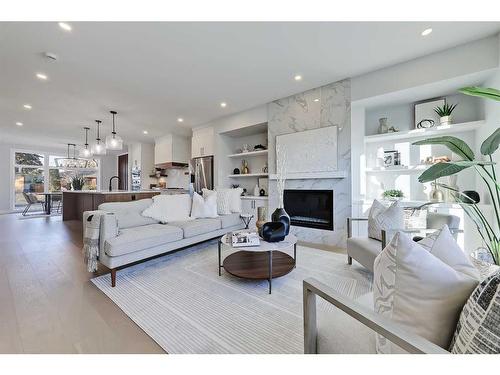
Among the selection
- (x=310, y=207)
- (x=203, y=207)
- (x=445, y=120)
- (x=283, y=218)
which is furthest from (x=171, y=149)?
(x=445, y=120)

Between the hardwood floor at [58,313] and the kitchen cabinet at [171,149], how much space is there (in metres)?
4.03

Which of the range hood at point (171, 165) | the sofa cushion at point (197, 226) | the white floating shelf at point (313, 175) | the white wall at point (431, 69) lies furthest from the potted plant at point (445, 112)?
the range hood at point (171, 165)

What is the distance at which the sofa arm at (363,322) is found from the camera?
577 mm

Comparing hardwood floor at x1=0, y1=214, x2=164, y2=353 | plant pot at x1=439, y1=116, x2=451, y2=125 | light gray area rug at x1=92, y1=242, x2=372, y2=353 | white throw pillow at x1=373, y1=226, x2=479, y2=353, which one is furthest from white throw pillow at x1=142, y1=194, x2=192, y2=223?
plant pot at x1=439, y1=116, x2=451, y2=125

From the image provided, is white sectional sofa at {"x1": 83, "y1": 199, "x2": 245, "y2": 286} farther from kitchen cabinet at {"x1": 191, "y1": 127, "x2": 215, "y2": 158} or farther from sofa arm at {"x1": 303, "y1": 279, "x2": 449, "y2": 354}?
kitchen cabinet at {"x1": 191, "y1": 127, "x2": 215, "y2": 158}

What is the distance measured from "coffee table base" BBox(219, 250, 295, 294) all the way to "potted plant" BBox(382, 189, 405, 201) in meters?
2.05

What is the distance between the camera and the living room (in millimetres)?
877

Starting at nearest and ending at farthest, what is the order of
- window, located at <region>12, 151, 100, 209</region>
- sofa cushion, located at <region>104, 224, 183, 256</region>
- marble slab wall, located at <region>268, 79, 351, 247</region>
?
sofa cushion, located at <region>104, 224, 183, 256</region> → marble slab wall, located at <region>268, 79, 351, 247</region> → window, located at <region>12, 151, 100, 209</region>

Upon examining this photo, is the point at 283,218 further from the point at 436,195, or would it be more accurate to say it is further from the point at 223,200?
the point at 436,195

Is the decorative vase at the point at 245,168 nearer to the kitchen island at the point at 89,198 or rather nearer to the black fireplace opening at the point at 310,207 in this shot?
the black fireplace opening at the point at 310,207

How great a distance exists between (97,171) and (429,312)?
11.9 m

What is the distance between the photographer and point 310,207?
3955 mm

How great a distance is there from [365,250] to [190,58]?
313 centimetres

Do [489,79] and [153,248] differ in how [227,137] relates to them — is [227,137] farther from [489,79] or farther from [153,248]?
[489,79]
